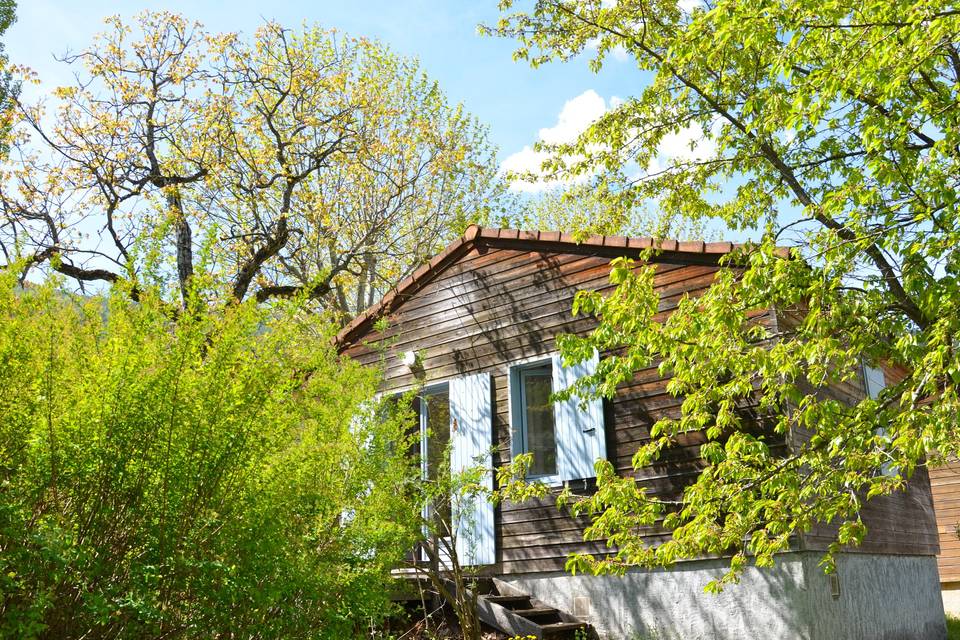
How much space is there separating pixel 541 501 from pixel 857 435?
3911 mm

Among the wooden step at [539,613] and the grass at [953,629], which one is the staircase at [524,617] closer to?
the wooden step at [539,613]

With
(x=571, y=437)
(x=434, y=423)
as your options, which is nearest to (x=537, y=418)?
(x=571, y=437)

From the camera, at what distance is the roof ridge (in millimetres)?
8266

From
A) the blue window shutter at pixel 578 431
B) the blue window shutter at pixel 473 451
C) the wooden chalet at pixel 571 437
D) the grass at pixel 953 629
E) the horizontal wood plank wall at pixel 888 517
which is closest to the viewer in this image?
the wooden chalet at pixel 571 437

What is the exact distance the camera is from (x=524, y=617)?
25.8 ft

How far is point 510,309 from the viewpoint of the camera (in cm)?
974

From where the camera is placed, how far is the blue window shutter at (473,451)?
29.6 feet

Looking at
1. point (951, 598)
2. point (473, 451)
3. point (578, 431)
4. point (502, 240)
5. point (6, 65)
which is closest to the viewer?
point (578, 431)

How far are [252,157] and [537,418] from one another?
9.29 metres

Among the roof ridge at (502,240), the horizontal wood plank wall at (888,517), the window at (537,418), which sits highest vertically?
the roof ridge at (502,240)

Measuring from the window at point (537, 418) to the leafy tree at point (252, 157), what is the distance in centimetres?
484

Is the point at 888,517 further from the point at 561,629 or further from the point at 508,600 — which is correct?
the point at 508,600

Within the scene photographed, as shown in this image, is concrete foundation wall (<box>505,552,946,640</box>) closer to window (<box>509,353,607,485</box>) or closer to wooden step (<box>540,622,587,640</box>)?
wooden step (<box>540,622,587,640</box>)

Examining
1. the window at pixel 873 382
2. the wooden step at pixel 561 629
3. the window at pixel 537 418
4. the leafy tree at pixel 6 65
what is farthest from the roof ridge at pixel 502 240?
the leafy tree at pixel 6 65
